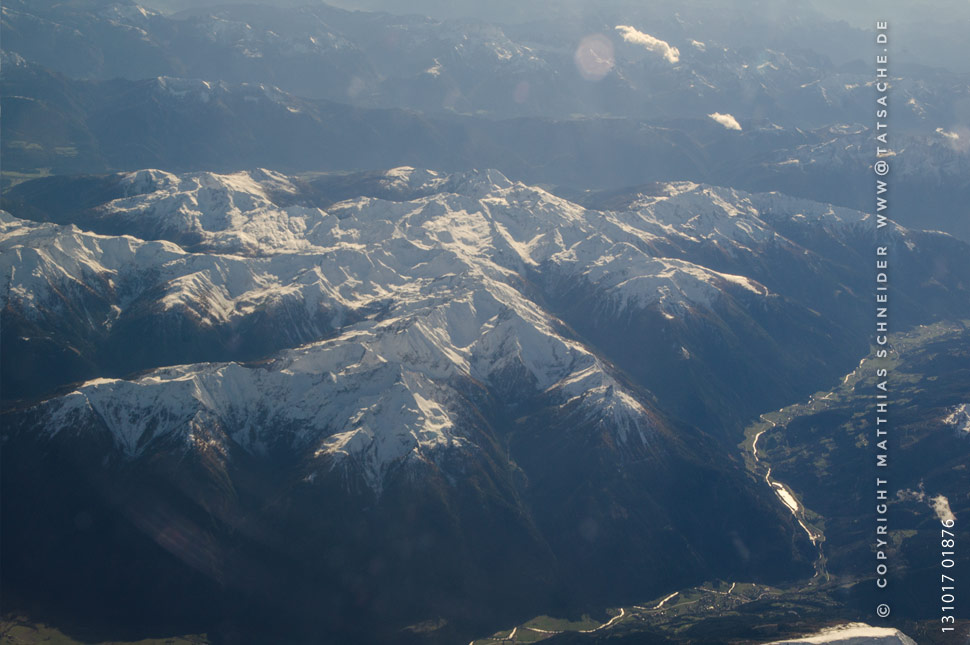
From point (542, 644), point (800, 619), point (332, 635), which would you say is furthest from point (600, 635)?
point (332, 635)

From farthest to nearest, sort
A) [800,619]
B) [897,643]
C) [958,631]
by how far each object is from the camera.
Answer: [800,619] → [958,631] → [897,643]

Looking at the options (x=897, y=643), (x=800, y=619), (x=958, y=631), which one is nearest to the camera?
(x=897, y=643)

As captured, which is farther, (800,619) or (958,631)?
(800,619)

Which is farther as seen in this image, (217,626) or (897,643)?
(217,626)

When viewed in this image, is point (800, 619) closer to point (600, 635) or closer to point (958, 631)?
point (958, 631)

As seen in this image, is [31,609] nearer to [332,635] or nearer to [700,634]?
Answer: [332,635]

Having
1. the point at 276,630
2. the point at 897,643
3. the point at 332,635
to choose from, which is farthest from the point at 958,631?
the point at 276,630

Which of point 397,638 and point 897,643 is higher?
point 897,643

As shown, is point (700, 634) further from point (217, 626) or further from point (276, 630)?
point (217, 626)
